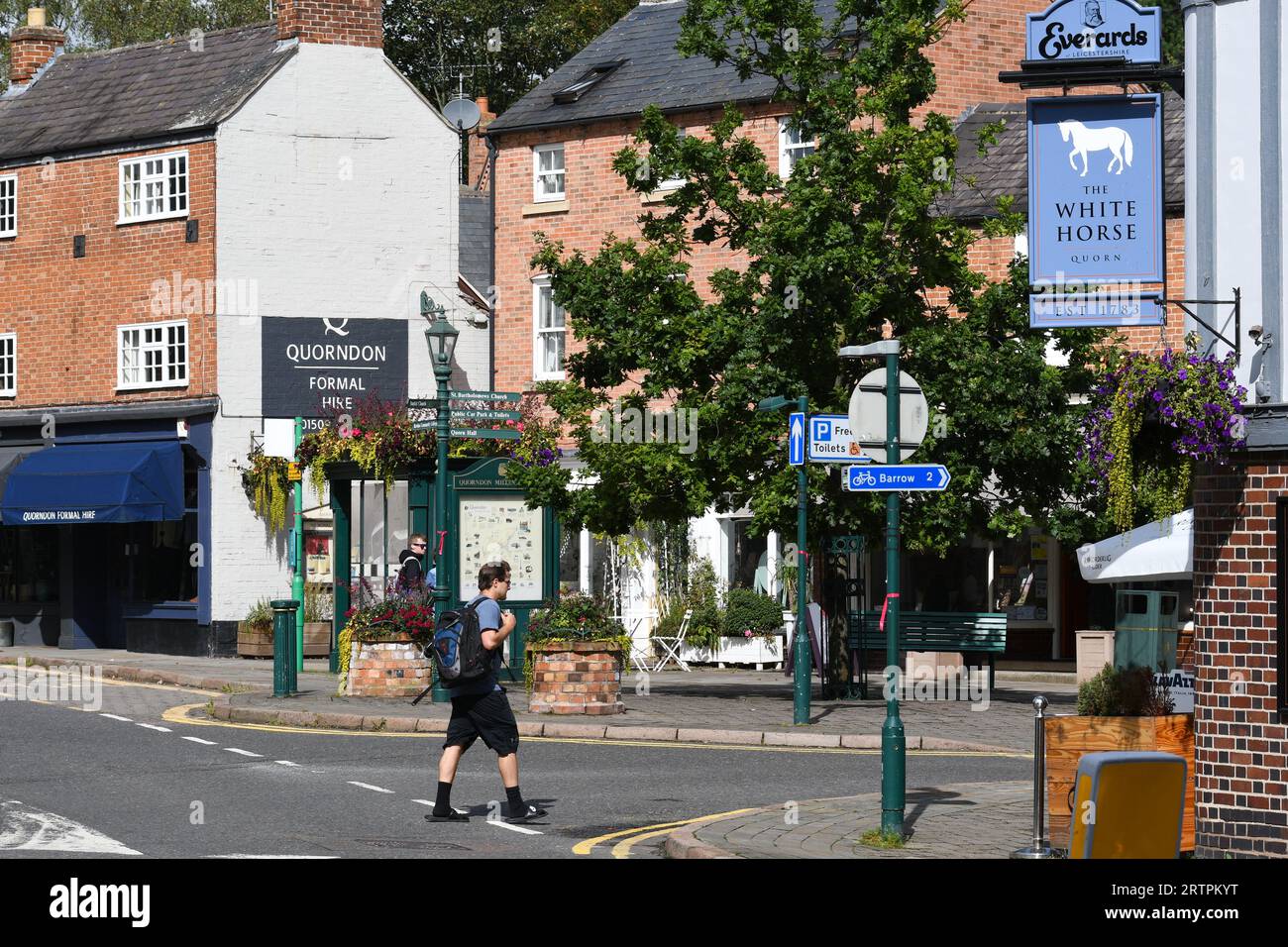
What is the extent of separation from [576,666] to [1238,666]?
1055cm

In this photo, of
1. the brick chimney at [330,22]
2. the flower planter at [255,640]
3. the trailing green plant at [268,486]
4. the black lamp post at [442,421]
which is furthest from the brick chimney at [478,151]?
the black lamp post at [442,421]

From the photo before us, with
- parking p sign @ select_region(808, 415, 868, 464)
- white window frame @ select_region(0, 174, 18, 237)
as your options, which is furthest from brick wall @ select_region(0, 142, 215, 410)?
parking p sign @ select_region(808, 415, 868, 464)

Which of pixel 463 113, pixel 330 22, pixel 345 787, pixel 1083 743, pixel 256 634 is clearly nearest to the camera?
Result: pixel 1083 743

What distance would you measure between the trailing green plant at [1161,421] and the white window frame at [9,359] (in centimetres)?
2820

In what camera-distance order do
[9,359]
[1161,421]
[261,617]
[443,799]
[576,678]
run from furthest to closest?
[9,359] < [261,617] < [576,678] < [443,799] < [1161,421]

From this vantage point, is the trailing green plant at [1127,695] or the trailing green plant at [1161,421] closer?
the trailing green plant at [1161,421]

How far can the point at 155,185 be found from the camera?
34.8 meters

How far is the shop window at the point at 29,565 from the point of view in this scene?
36.1 meters

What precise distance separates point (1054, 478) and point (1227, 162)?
11.3 m

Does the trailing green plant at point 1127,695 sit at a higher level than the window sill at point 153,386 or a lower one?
lower

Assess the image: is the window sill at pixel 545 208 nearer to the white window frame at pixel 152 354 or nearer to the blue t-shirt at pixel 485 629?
the white window frame at pixel 152 354

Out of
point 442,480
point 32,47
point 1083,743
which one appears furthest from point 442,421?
point 32,47

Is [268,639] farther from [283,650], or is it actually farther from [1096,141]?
[1096,141]
